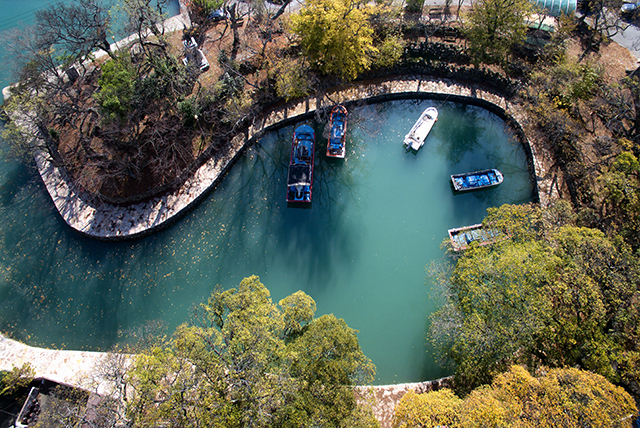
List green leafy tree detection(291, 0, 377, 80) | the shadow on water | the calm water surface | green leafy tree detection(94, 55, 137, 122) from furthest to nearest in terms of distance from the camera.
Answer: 1. the shadow on water
2. green leafy tree detection(291, 0, 377, 80)
3. the calm water surface
4. green leafy tree detection(94, 55, 137, 122)

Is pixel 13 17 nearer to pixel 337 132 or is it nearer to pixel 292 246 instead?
pixel 337 132


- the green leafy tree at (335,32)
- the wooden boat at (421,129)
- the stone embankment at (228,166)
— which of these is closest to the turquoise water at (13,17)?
the stone embankment at (228,166)

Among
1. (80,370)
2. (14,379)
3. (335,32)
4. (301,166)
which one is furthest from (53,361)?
(335,32)

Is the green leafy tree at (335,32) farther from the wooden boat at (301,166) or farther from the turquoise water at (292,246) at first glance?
the wooden boat at (301,166)

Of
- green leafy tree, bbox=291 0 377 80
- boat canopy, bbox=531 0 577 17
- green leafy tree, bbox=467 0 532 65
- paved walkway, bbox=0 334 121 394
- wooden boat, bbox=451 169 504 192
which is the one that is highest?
boat canopy, bbox=531 0 577 17

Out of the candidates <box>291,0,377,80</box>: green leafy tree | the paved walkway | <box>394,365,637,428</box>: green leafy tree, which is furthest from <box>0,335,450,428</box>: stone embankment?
<box>291,0,377,80</box>: green leafy tree

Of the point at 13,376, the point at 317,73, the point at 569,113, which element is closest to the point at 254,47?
the point at 317,73

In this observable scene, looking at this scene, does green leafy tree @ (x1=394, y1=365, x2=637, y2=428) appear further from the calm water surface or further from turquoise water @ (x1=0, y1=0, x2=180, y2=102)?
turquoise water @ (x1=0, y1=0, x2=180, y2=102)
